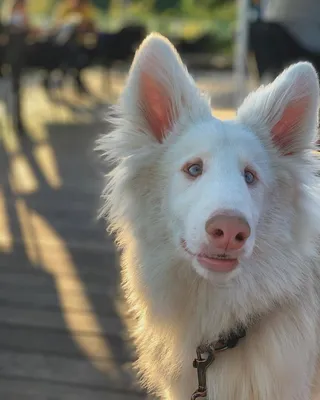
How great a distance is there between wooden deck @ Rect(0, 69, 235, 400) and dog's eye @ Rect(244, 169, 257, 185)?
1426 millimetres

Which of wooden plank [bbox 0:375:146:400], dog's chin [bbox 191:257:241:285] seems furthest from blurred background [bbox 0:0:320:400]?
dog's chin [bbox 191:257:241:285]

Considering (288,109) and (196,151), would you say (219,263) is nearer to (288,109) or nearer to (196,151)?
(196,151)

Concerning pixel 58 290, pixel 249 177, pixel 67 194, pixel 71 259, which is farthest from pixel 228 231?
pixel 67 194

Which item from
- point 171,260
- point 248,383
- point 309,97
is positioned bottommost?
point 248,383

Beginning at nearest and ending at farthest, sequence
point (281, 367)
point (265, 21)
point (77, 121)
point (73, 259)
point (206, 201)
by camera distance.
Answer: point (206, 201) → point (281, 367) → point (73, 259) → point (265, 21) → point (77, 121)

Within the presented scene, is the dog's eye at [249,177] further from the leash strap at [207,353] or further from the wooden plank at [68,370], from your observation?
the wooden plank at [68,370]

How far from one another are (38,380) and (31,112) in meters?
7.93

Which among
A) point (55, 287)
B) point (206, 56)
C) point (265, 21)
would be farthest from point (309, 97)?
point (206, 56)

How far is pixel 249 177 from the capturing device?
2006 millimetres

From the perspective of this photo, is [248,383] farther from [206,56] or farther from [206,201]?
[206,56]

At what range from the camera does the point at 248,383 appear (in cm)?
207

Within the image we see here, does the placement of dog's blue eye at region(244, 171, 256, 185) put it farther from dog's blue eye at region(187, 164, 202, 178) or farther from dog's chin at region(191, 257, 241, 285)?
dog's chin at region(191, 257, 241, 285)

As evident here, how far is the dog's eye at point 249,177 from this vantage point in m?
2.00

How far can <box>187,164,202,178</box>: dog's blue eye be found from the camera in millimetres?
2021
